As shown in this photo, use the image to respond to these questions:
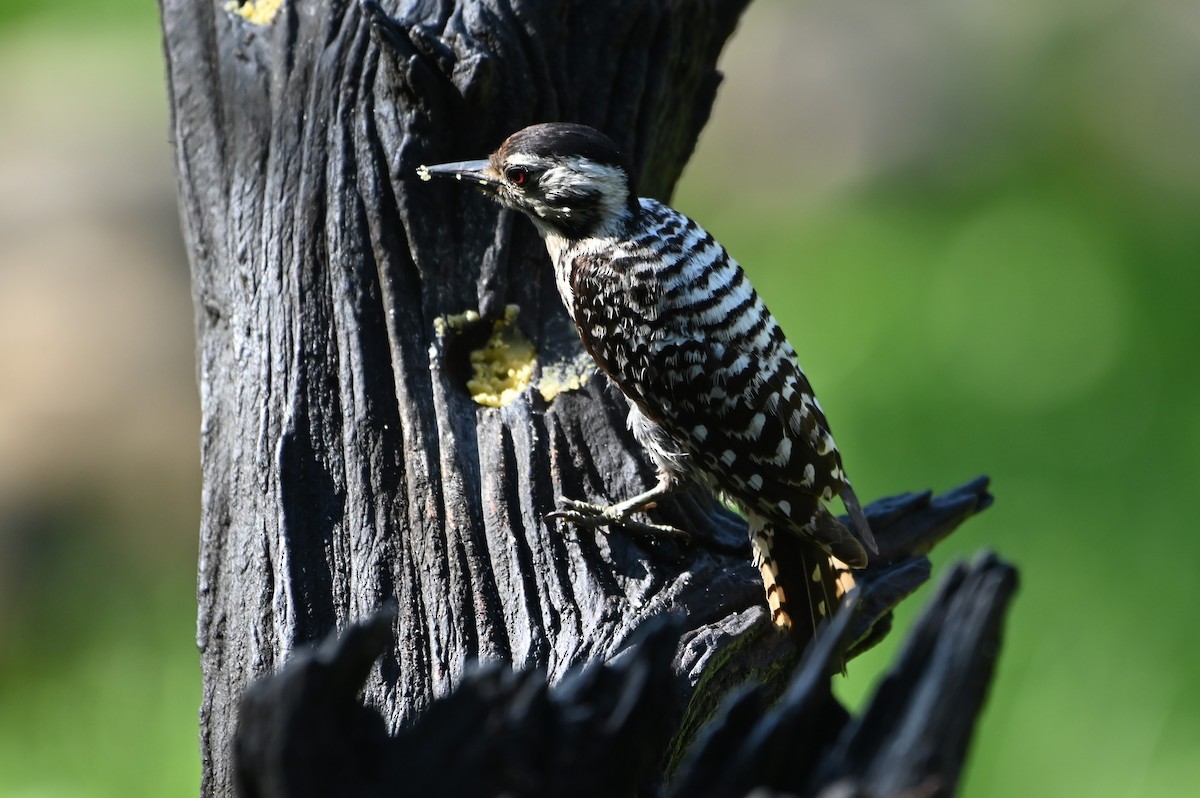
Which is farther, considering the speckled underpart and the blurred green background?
the blurred green background

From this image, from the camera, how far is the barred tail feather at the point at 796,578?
2.83 metres

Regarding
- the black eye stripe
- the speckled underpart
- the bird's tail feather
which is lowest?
the bird's tail feather

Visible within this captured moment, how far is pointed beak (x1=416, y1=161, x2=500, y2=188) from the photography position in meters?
2.97

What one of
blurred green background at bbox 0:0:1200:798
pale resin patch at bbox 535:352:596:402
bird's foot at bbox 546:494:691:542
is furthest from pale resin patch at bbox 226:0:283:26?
blurred green background at bbox 0:0:1200:798

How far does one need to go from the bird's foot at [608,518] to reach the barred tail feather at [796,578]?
22cm

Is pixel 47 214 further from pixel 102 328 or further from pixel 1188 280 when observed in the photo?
pixel 1188 280

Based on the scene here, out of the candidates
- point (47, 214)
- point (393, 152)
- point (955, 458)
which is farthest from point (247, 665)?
point (47, 214)

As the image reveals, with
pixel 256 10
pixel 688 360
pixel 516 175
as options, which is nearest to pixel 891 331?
pixel 688 360

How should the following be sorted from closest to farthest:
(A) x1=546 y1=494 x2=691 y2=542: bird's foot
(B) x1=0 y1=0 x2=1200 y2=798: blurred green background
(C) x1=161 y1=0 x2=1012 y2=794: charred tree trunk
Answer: (C) x1=161 y1=0 x2=1012 y2=794: charred tree trunk < (A) x1=546 y1=494 x2=691 y2=542: bird's foot < (B) x1=0 y1=0 x2=1200 y2=798: blurred green background

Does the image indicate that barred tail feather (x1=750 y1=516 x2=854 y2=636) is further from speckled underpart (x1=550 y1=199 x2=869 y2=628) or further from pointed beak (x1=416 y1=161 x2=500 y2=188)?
pointed beak (x1=416 y1=161 x2=500 y2=188)

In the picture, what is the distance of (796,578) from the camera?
9.43 ft

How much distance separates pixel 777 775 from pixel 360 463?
1410 mm

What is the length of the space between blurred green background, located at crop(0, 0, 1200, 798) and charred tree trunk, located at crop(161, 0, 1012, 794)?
7.60 ft

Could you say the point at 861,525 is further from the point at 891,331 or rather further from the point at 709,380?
the point at 891,331
